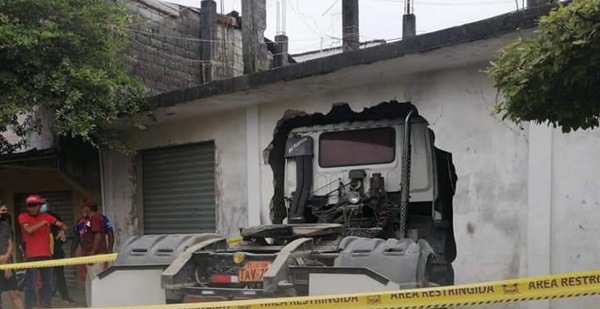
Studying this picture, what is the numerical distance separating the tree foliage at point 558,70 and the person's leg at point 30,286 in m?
6.89

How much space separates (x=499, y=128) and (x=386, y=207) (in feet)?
4.87

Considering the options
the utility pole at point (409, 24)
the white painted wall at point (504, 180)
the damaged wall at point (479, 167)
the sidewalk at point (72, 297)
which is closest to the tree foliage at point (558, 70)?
the white painted wall at point (504, 180)

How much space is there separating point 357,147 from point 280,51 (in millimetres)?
11289

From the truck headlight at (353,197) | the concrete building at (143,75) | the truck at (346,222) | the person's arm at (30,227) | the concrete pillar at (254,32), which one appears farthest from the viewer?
the concrete building at (143,75)

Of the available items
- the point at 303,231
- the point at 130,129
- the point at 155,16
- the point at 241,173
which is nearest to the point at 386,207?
the point at 303,231

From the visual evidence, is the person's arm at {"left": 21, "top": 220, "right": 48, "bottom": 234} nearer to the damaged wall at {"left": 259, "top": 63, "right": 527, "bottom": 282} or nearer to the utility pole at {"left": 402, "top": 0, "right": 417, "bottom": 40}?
the damaged wall at {"left": 259, "top": 63, "right": 527, "bottom": 282}

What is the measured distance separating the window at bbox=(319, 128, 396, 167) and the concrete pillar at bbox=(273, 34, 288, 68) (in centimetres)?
1050

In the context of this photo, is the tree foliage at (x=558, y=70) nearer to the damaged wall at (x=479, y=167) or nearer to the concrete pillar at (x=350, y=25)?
the damaged wall at (x=479, y=167)

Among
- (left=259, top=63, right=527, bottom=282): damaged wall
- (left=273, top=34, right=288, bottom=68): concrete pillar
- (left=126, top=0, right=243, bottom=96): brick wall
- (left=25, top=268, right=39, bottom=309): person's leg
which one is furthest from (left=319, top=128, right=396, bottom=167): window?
(left=273, top=34, right=288, bottom=68): concrete pillar

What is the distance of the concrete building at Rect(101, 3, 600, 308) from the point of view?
6.10 meters

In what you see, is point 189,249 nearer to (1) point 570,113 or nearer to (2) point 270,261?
(2) point 270,261

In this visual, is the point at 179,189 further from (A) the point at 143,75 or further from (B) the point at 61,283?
(A) the point at 143,75

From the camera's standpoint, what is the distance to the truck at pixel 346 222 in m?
4.56

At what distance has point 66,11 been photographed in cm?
880
